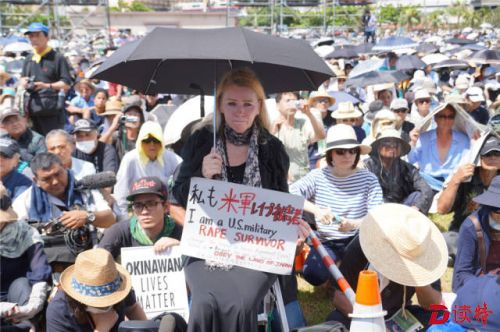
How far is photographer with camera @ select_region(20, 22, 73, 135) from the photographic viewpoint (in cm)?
852

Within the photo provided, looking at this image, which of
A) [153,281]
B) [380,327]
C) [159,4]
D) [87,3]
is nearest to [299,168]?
[153,281]

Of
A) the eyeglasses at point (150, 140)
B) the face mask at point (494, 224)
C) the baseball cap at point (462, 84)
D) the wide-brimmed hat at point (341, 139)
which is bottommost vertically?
the baseball cap at point (462, 84)

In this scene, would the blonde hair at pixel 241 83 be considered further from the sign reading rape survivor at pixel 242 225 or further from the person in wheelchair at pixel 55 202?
the person in wheelchair at pixel 55 202

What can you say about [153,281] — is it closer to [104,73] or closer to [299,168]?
[104,73]

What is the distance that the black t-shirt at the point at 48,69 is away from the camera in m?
8.73

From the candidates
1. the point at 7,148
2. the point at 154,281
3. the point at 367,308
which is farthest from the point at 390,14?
the point at 367,308

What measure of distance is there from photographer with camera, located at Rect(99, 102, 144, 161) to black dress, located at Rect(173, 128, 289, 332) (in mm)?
4152

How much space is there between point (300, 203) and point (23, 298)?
2121 millimetres

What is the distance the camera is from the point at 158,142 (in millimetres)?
6297

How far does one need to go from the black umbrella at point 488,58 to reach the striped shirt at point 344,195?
30.5 ft

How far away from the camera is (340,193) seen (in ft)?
17.1

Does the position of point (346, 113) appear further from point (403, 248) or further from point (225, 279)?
point (225, 279)

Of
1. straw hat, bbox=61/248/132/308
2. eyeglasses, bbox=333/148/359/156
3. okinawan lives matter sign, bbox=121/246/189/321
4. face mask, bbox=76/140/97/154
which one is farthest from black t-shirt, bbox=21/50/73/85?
straw hat, bbox=61/248/132/308

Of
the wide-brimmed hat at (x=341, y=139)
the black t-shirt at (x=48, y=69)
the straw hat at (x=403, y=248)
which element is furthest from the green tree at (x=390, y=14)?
the straw hat at (x=403, y=248)
